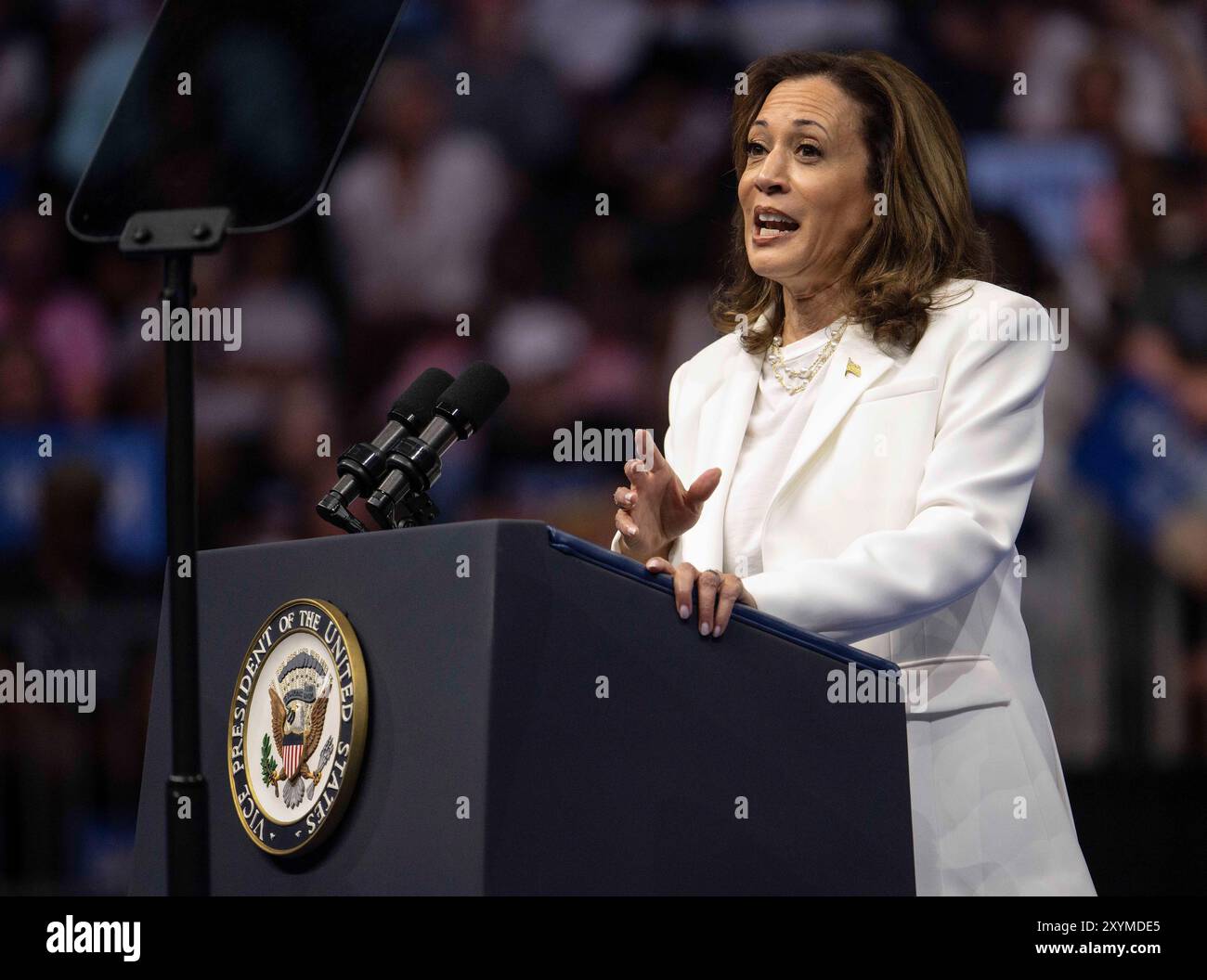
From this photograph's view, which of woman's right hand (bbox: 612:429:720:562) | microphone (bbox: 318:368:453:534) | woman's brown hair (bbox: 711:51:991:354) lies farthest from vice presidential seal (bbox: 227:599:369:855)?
woman's brown hair (bbox: 711:51:991:354)

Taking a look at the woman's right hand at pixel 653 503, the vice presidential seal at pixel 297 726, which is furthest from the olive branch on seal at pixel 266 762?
the woman's right hand at pixel 653 503

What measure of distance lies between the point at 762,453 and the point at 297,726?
867 mm

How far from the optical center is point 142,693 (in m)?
3.73

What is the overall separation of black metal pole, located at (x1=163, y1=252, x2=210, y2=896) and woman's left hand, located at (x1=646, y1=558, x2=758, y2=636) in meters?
0.44

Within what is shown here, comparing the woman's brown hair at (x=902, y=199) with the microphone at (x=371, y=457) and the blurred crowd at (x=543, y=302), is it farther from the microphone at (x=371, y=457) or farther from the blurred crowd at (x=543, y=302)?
the blurred crowd at (x=543, y=302)

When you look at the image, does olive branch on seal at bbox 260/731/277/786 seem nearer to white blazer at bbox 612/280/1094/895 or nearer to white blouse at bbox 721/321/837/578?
white blazer at bbox 612/280/1094/895

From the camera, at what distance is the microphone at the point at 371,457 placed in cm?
147

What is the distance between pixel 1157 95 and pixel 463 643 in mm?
3652

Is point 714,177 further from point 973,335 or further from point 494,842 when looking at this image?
point 494,842

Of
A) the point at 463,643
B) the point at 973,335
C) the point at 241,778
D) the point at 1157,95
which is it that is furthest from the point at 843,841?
the point at 1157,95

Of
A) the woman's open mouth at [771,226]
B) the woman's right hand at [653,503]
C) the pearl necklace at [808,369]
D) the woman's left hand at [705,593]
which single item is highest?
the woman's open mouth at [771,226]

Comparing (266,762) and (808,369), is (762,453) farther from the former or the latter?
(266,762)

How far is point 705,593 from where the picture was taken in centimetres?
140

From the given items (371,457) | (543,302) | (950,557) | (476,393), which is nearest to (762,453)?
(950,557)
